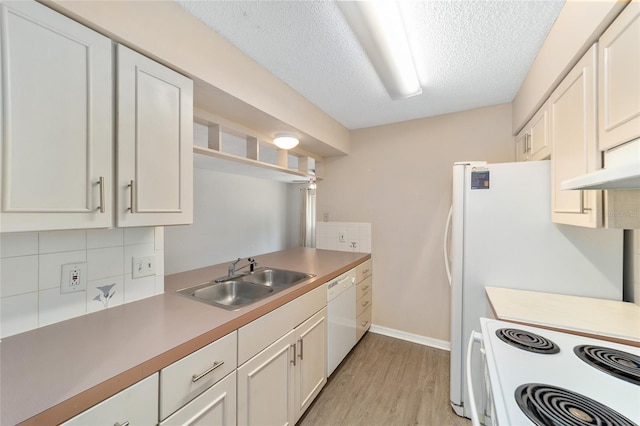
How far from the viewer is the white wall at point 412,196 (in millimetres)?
2381

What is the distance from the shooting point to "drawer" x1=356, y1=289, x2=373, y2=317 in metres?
2.47

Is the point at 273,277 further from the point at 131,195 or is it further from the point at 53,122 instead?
the point at 53,122

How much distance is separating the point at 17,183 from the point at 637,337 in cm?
237

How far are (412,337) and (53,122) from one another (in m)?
3.06

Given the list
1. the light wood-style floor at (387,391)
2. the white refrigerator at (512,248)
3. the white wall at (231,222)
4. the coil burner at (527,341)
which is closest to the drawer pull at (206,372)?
the light wood-style floor at (387,391)

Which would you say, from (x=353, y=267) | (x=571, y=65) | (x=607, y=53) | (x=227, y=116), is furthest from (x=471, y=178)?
(x=227, y=116)

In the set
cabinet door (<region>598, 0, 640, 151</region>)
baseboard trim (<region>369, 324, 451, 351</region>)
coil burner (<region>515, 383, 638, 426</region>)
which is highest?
cabinet door (<region>598, 0, 640, 151</region>)

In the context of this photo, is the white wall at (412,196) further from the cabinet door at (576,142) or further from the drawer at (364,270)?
the cabinet door at (576,142)

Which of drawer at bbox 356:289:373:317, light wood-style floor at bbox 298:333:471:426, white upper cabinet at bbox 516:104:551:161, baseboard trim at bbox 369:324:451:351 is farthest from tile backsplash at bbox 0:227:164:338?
white upper cabinet at bbox 516:104:551:161

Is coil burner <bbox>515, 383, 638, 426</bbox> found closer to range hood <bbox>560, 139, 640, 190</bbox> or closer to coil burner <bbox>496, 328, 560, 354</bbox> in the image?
coil burner <bbox>496, 328, 560, 354</bbox>

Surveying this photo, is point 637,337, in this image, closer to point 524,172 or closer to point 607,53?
point 524,172

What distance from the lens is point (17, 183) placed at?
77 centimetres

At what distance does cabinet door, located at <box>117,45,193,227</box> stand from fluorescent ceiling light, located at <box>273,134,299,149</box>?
0.87 metres

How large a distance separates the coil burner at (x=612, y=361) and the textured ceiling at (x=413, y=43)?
5.08 feet
